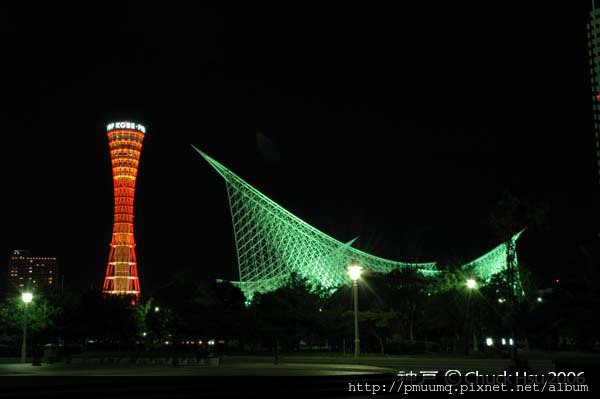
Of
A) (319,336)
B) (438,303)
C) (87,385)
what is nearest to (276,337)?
(319,336)

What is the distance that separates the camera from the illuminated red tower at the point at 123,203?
64.2 meters

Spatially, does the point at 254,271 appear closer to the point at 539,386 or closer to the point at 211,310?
the point at 211,310

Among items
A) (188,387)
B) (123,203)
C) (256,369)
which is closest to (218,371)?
(256,369)

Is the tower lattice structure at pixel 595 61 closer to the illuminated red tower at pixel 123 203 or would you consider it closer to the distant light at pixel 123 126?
the illuminated red tower at pixel 123 203

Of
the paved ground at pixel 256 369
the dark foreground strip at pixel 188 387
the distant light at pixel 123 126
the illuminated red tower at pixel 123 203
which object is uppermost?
the distant light at pixel 123 126

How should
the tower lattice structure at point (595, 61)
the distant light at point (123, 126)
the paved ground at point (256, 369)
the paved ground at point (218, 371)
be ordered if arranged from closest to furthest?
the paved ground at point (218, 371), the paved ground at point (256, 369), the tower lattice structure at point (595, 61), the distant light at point (123, 126)

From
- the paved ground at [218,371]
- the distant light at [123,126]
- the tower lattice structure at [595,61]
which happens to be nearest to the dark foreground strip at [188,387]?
the paved ground at [218,371]

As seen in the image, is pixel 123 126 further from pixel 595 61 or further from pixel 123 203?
pixel 595 61

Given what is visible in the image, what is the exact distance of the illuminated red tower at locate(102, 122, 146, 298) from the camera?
6419 cm

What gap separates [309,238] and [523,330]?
47317mm

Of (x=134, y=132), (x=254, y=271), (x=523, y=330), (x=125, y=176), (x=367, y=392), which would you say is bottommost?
(x=367, y=392)

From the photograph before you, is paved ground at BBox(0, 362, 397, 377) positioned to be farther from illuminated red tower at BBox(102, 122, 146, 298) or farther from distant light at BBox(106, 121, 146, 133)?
distant light at BBox(106, 121, 146, 133)

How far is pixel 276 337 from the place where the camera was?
2916cm

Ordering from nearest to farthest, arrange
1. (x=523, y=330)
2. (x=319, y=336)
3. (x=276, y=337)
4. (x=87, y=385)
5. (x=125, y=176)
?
(x=87, y=385) → (x=523, y=330) → (x=276, y=337) → (x=319, y=336) → (x=125, y=176)
